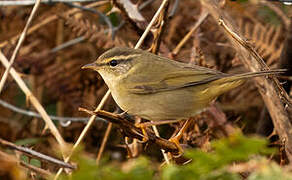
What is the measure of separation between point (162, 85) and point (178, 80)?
12cm

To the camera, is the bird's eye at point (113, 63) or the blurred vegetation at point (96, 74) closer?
the bird's eye at point (113, 63)

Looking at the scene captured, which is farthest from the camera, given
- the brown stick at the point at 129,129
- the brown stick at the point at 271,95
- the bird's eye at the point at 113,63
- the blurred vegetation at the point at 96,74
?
the blurred vegetation at the point at 96,74

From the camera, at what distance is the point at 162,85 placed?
2902mm

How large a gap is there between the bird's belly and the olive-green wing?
5 cm

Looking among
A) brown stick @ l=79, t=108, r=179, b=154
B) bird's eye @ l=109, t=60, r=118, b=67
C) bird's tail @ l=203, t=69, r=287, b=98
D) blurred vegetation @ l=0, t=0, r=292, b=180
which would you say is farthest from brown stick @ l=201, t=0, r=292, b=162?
brown stick @ l=79, t=108, r=179, b=154

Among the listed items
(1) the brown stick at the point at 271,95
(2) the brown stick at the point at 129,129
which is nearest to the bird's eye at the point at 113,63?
(1) the brown stick at the point at 271,95

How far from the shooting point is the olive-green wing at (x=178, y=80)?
2709 mm

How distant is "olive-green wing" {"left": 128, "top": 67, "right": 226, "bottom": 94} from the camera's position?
2709 millimetres

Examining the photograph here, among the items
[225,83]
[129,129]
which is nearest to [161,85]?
[225,83]

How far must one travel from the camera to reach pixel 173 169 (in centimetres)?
90

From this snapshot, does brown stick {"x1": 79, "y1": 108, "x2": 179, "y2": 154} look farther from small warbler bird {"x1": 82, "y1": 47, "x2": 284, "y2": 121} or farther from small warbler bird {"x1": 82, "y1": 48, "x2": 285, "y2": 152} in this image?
small warbler bird {"x1": 82, "y1": 47, "x2": 284, "y2": 121}

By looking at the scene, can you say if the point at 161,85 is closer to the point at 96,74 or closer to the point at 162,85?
the point at 162,85

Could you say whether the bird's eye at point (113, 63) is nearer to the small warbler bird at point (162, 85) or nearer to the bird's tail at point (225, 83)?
the small warbler bird at point (162, 85)

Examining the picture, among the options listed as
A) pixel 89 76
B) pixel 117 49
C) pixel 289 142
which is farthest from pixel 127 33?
pixel 289 142
